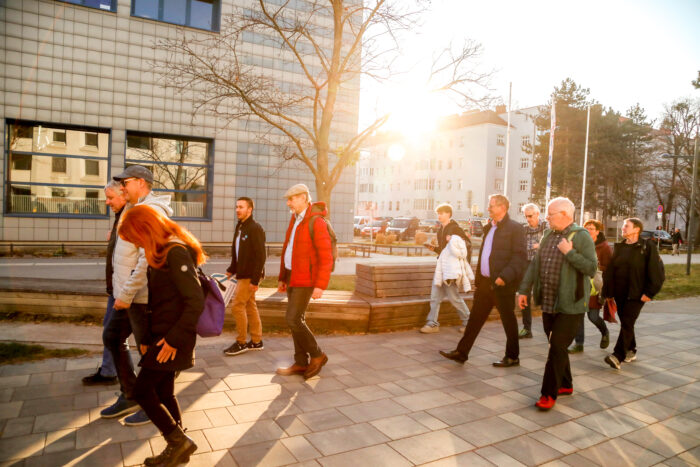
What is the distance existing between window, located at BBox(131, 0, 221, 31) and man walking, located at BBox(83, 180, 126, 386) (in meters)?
17.1

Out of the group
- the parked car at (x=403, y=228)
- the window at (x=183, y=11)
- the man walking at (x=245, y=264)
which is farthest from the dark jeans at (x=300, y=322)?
the parked car at (x=403, y=228)

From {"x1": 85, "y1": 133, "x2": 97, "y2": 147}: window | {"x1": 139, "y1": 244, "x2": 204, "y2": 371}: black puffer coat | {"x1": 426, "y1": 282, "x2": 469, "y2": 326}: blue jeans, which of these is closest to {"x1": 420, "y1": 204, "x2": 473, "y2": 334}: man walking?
{"x1": 426, "y1": 282, "x2": 469, "y2": 326}: blue jeans

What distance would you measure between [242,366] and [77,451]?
2207 millimetres

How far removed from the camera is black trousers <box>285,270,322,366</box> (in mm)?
5148

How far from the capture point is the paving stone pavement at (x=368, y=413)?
11.6 feet

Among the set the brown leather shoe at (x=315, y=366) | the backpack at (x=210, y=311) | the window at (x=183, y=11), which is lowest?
the brown leather shoe at (x=315, y=366)

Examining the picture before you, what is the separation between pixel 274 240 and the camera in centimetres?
2156

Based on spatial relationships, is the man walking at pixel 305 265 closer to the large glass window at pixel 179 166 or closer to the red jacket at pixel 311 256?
the red jacket at pixel 311 256

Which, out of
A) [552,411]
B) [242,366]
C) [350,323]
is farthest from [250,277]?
[552,411]

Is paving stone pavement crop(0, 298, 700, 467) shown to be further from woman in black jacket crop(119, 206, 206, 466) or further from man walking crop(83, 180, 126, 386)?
woman in black jacket crop(119, 206, 206, 466)

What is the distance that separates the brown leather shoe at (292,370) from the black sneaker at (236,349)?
0.86m

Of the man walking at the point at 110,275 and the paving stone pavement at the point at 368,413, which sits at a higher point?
the man walking at the point at 110,275

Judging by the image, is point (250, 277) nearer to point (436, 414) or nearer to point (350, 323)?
point (350, 323)

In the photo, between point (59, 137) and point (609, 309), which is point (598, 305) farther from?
point (59, 137)
